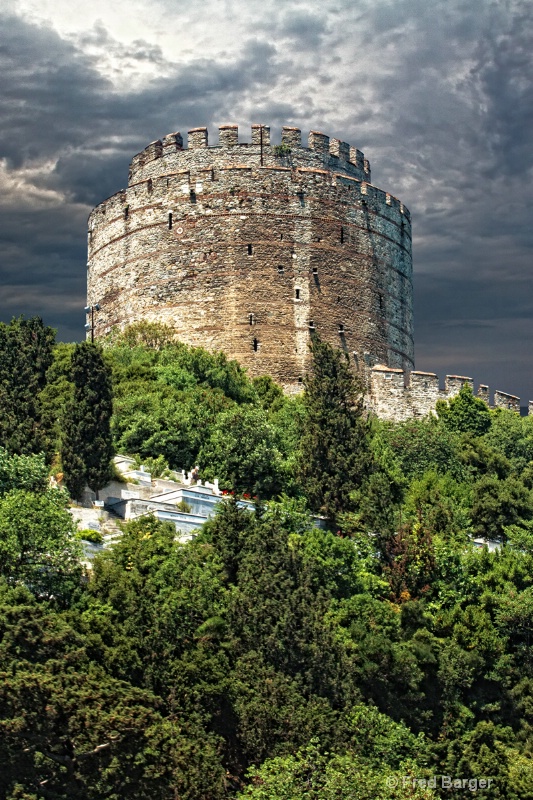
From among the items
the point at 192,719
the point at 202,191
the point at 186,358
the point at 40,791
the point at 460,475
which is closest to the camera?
the point at 40,791

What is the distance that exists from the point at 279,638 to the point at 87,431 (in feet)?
33.7

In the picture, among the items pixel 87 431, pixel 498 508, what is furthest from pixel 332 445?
pixel 87 431

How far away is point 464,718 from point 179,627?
6336 millimetres

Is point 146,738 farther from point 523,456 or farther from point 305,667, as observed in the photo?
point 523,456

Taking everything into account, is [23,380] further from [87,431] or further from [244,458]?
[244,458]

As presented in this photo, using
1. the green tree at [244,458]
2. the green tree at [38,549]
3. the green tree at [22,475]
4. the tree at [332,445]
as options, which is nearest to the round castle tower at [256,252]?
Result: the green tree at [244,458]

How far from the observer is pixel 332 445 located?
131 feet

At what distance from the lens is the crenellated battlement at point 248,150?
52031 millimetres

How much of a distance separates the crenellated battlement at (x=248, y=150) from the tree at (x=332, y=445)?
12.5 m

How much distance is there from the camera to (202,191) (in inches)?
2031

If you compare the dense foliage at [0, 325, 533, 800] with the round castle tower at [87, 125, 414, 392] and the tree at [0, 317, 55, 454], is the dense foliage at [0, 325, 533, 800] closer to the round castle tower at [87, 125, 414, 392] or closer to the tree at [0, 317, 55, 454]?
the tree at [0, 317, 55, 454]

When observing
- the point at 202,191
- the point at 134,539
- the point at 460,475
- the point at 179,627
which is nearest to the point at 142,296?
the point at 202,191

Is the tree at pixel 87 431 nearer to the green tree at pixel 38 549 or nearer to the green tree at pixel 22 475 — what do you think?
the green tree at pixel 22 475

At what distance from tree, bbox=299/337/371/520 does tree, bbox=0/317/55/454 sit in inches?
269
